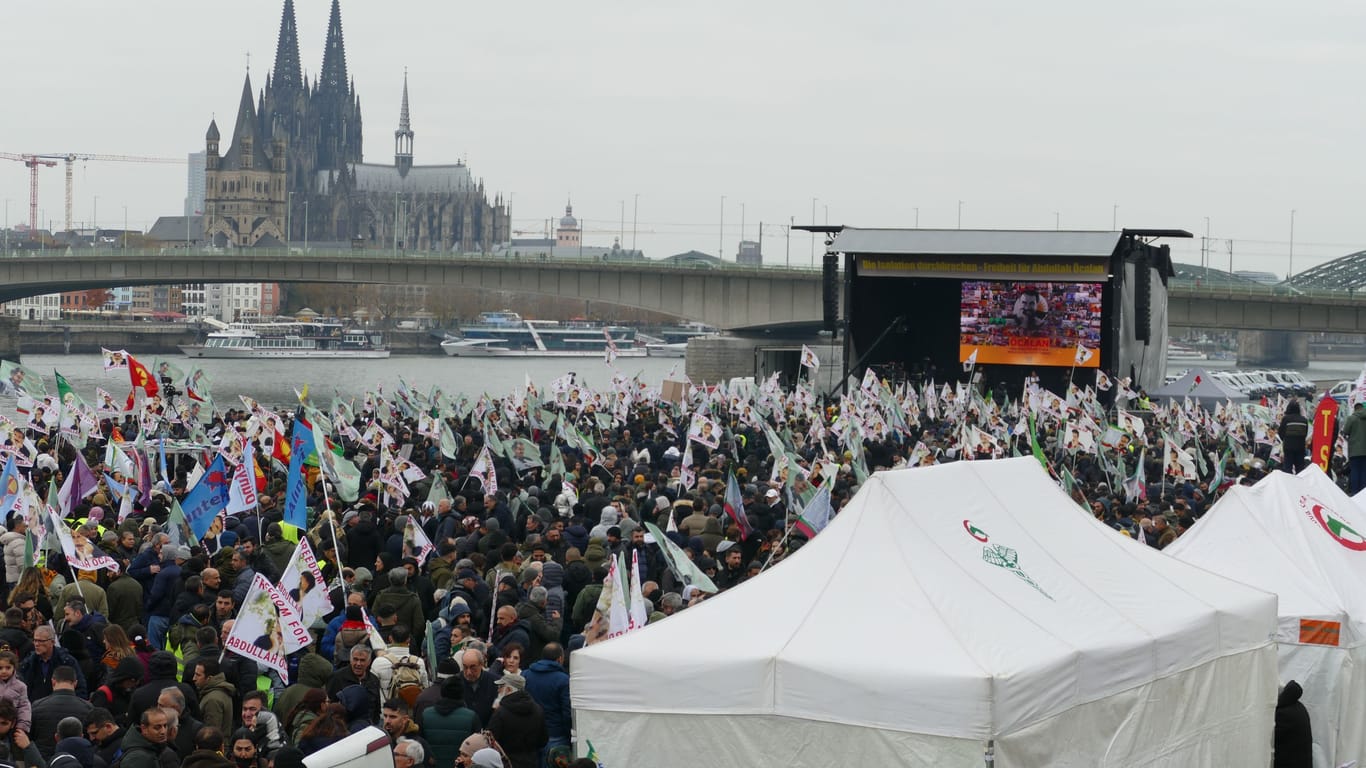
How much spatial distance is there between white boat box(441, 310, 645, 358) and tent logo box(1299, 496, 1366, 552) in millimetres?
128898

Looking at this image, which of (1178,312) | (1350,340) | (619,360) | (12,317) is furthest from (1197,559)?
(1350,340)

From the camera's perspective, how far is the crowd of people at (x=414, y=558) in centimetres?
837

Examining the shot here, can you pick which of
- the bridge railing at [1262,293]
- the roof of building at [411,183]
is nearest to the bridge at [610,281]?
the bridge railing at [1262,293]

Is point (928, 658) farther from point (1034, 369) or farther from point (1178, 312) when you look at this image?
point (1178, 312)

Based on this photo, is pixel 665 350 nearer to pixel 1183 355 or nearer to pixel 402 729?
pixel 1183 355

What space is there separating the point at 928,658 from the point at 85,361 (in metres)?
108

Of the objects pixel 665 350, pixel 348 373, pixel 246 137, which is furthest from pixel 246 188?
pixel 348 373

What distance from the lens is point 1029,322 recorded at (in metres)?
39.3

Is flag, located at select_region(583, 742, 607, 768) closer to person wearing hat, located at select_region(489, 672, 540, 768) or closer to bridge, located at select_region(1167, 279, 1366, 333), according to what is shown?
person wearing hat, located at select_region(489, 672, 540, 768)

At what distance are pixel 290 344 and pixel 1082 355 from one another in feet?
334

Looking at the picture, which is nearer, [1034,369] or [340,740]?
[340,740]

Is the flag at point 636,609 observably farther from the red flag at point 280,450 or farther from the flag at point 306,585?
the red flag at point 280,450

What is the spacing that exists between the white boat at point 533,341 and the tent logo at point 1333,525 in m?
129

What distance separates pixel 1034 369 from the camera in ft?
131
